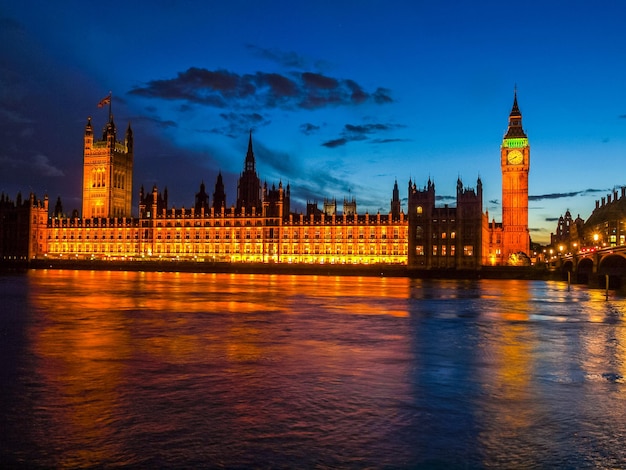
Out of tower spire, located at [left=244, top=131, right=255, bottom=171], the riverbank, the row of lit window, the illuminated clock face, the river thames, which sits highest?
tower spire, located at [left=244, top=131, right=255, bottom=171]

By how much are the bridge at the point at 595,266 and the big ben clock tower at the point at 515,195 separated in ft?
82.2

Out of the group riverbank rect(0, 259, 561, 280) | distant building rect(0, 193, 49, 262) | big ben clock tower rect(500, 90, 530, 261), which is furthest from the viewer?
distant building rect(0, 193, 49, 262)

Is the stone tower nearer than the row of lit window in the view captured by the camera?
No

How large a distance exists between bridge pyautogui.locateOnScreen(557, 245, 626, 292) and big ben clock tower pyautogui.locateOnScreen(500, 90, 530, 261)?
25.1 metres

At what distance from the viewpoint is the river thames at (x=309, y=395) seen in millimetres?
10000

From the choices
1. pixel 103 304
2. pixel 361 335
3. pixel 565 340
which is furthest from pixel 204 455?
pixel 103 304

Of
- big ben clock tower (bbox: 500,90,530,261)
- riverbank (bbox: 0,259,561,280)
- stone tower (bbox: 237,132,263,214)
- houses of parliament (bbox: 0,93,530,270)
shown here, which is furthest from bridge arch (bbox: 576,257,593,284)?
stone tower (bbox: 237,132,263,214)

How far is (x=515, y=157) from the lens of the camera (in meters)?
140

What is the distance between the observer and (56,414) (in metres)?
12.0

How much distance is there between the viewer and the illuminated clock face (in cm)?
13938

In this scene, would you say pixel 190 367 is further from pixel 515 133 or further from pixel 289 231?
pixel 515 133

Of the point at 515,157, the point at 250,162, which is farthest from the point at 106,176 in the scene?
the point at 515,157

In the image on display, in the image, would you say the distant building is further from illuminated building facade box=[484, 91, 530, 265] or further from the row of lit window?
illuminated building facade box=[484, 91, 530, 265]

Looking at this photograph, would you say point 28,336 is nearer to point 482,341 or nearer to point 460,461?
point 482,341
